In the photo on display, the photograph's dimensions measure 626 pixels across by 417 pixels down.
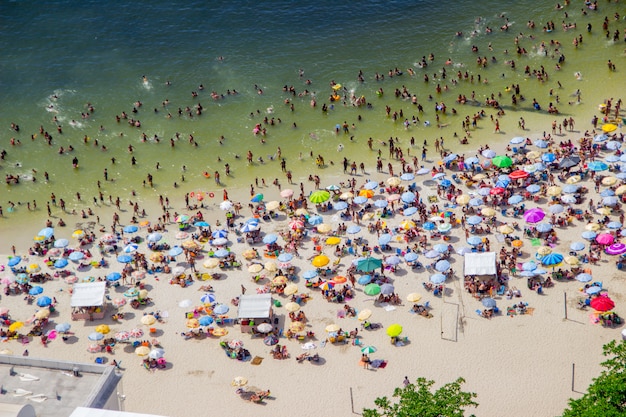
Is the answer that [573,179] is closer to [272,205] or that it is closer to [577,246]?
[577,246]

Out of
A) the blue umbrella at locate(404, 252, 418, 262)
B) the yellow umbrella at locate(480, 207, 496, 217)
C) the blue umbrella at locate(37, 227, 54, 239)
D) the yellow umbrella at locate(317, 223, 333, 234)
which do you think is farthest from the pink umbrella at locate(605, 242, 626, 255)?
the blue umbrella at locate(37, 227, 54, 239)

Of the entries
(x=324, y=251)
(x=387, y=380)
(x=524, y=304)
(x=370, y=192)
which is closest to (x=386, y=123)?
(x=370, y=192)

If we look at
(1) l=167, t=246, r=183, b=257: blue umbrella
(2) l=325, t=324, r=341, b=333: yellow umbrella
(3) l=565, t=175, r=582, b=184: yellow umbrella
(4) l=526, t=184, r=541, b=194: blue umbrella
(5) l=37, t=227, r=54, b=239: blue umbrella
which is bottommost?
(2) l=325, t=324, r=341, b=333: yellow umbrella

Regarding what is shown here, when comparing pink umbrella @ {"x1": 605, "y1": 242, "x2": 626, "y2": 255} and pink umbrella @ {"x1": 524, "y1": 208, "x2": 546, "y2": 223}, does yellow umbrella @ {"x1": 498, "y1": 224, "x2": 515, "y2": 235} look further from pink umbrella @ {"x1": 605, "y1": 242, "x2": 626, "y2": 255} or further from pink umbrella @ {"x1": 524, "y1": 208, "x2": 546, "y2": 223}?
pink umbrella @ {"x1": 605, "y1": 242, "x2": 626, "y2": 255}

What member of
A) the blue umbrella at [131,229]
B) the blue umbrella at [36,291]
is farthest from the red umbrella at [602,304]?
the blue umbrella at [36,291]

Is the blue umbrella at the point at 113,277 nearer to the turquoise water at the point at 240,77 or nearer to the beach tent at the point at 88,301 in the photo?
the beach tent at the point at 88,301

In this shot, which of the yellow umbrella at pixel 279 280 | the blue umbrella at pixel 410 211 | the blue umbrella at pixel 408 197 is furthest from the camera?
the blue umbrella at pixel 408 197
